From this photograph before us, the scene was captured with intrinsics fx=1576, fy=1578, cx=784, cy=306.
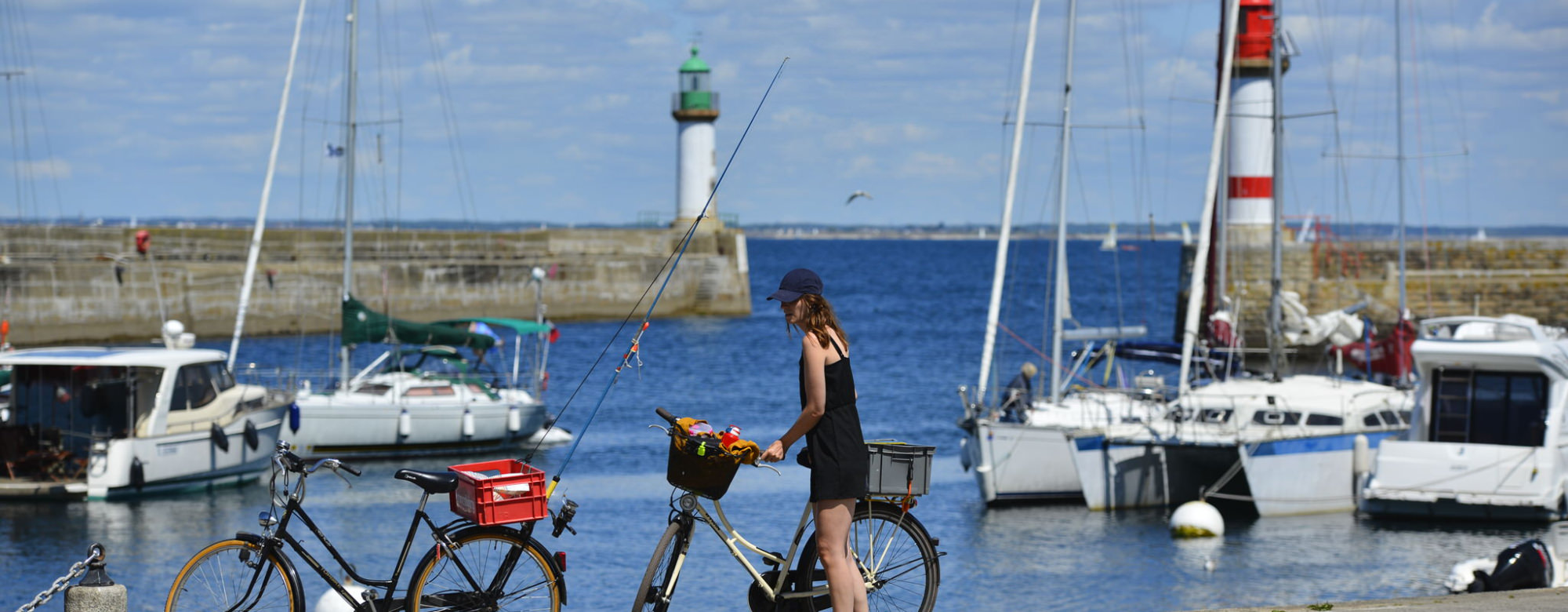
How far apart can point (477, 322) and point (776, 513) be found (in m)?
11.1

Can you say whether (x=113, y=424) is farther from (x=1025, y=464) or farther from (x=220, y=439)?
(x=1025, y=464)

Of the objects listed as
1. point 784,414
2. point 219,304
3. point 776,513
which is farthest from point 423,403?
point 219,304

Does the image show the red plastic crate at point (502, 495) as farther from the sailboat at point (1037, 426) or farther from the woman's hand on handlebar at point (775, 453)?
the sailboat at point (1037, 426)

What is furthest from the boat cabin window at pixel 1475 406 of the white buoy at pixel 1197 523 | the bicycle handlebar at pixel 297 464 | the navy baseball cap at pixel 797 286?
the bicycle handlebar at pixel 297 464

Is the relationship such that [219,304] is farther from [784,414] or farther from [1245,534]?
[1245,534]

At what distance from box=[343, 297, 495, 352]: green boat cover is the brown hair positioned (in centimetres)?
2361

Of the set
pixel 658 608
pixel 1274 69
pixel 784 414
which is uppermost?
pixel 1274 69

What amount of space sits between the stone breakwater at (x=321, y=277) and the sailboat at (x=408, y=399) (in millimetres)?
13558

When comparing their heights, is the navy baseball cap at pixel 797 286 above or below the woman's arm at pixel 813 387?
above

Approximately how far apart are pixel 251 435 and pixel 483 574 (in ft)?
58.8

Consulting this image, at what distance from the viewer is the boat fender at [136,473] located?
21344 millimetres

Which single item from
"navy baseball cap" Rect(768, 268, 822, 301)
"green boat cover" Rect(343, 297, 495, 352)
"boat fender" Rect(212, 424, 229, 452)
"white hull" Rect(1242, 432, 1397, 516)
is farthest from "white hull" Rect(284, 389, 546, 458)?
"navy baseball cap" Rect(768, 268, 822, 301)

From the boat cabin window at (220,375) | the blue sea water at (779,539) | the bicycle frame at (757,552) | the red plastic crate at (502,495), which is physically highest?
the red plastic crate at (502,495)

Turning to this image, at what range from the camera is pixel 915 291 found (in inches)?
4326
